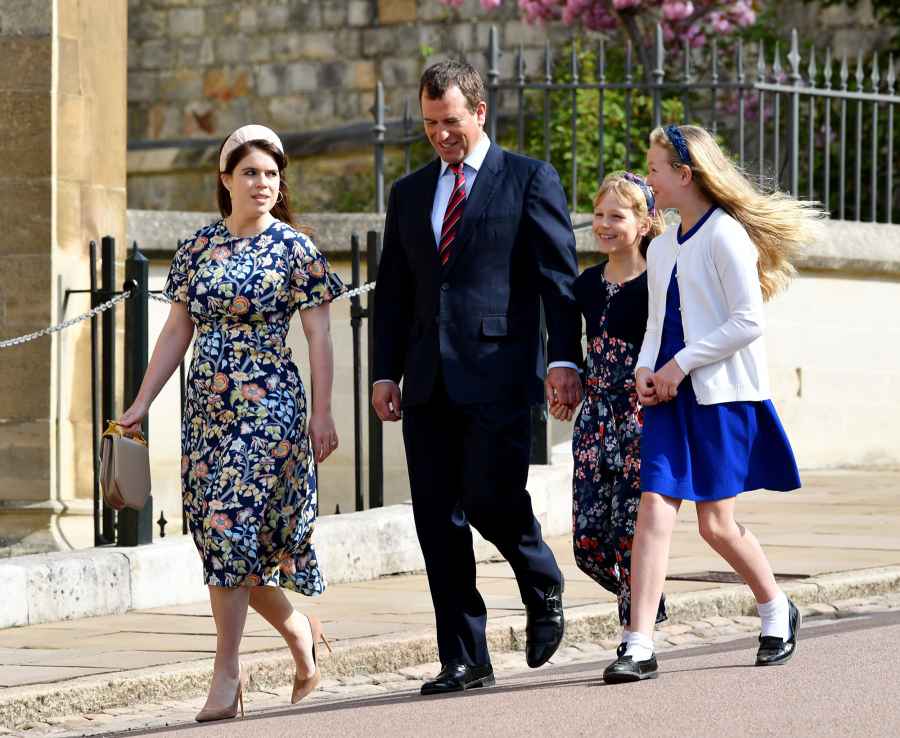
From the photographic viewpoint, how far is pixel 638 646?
5.61m

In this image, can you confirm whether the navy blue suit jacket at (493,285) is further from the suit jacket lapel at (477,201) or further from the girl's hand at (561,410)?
the girl's hand at (561,410)

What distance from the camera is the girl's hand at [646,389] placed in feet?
18.9

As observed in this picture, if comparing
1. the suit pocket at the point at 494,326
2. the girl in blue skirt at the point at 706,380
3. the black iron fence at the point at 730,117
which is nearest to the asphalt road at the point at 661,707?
the girl in blue skirt at the point at 706,380

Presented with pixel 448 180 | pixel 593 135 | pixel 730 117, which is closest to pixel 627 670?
pixel 448 180

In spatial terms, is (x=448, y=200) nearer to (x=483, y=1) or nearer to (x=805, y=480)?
(x=805, y=480)

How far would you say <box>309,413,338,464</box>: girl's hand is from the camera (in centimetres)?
568

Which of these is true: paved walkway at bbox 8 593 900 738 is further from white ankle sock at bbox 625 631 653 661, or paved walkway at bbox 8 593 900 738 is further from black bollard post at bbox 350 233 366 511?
black bollard post at bbox 350 233 366 511

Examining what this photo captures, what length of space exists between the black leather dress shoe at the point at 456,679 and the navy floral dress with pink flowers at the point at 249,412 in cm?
41

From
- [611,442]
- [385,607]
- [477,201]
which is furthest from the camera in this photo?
[385,607]

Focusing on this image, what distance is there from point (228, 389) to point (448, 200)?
82 cm

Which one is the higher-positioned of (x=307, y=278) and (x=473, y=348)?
(x=307, y=278)

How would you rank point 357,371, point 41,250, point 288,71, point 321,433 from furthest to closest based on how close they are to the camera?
point 288,71
point 41,250
point 357,371
point 321,433

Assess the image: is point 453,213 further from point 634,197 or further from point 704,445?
point 704,445

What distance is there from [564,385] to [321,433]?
2.39ft
